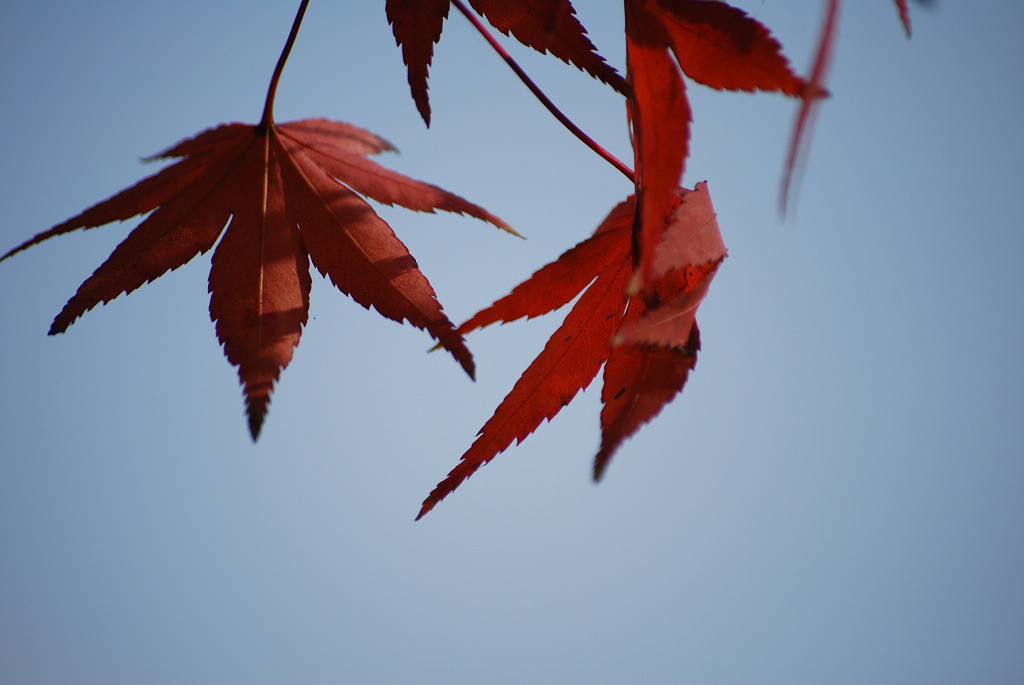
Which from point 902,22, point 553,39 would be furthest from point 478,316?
point 902,22

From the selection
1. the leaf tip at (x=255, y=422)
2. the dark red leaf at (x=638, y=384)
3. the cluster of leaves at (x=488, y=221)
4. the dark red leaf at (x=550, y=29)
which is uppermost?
the dark red leaf at (x=550, y=29)

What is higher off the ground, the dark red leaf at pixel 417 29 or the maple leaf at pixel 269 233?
the dark red leaf at pixel 417 29

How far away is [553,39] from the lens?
1.23 ft

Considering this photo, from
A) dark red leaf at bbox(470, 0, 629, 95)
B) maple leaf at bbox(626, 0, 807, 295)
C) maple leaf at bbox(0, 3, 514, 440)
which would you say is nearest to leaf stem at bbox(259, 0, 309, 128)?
maple leaf at bbox(0, 3, 514, 440)

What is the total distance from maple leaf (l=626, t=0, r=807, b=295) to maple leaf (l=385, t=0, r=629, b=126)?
3cm

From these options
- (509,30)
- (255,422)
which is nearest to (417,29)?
(509,30)

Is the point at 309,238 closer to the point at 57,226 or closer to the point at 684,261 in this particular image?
the point at 57,226

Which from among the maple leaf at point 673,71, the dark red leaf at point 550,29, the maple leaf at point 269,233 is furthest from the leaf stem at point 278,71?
the maple leaf at point 673,71

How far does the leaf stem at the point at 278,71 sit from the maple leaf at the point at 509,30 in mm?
66

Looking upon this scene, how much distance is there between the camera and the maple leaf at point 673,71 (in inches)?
10.9

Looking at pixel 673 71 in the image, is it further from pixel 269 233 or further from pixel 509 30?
pixel 269 233

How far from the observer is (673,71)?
32 centimetres

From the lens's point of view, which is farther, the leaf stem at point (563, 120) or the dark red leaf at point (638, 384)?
the leaf stem at point (563, 120)

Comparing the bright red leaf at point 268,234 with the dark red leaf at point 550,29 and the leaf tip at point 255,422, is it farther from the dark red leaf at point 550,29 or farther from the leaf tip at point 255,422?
the dark red leaf at point 550,29
